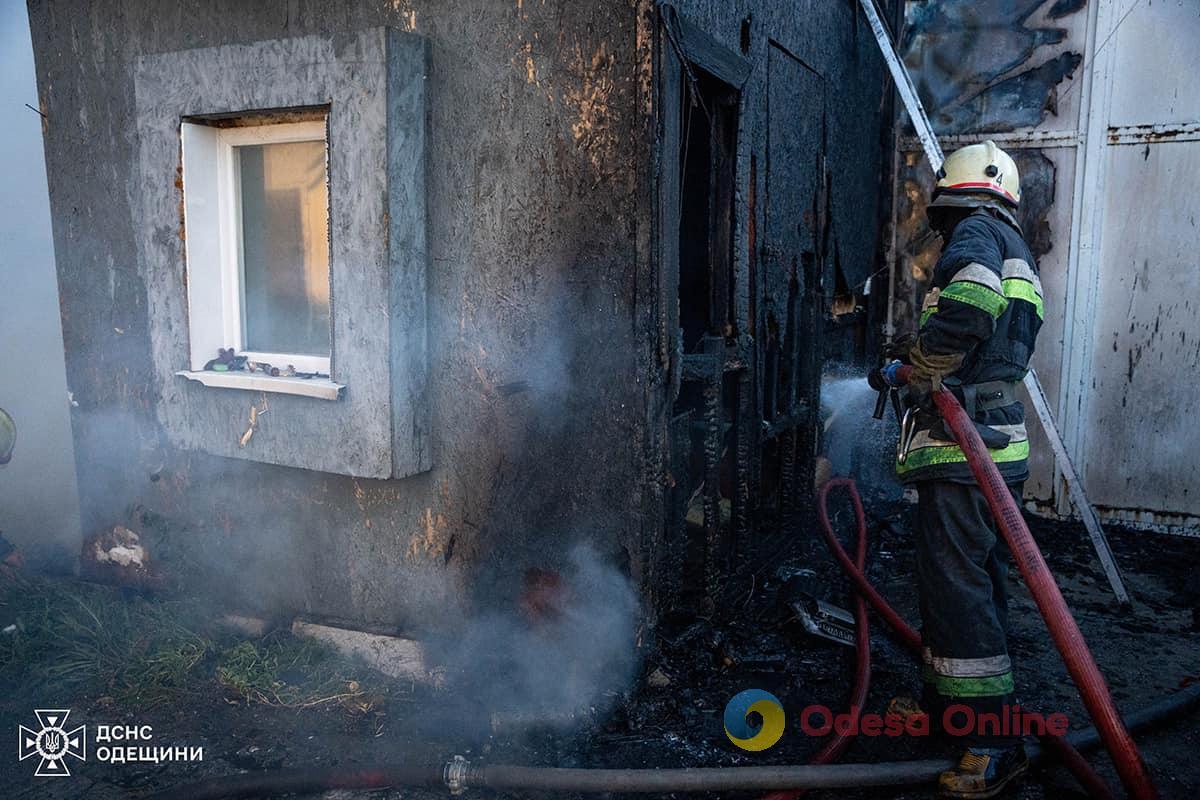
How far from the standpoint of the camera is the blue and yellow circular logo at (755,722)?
3.57 metres

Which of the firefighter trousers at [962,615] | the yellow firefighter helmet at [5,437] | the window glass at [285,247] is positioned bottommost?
the firefighter trousers at [962,615]

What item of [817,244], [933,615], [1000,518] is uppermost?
[817,244]

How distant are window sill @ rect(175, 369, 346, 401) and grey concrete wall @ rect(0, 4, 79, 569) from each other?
244 cm

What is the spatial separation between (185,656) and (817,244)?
4.43m

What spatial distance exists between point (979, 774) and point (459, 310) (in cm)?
276

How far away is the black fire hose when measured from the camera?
2930mm

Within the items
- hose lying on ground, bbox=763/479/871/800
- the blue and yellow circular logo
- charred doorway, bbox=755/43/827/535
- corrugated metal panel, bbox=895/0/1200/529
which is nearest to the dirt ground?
the blue and yellow circular logo

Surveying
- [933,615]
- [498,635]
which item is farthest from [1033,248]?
[498,635]

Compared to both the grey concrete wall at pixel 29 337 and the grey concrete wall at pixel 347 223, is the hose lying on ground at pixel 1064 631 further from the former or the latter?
the grey concrete wall at pixel 29 337

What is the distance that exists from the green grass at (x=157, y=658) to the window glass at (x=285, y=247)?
1499 mm

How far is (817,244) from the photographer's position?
572 cm

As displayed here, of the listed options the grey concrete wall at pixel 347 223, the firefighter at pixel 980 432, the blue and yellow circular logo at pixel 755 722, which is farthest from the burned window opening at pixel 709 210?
the blue and yellow circular logo at pixel 755 722

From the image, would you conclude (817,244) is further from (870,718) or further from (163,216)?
(163,216)

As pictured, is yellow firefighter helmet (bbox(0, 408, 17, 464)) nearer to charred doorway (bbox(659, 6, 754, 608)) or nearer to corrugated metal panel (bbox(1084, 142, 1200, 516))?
charred doorway (bbox(659, 6, 754, 608))
